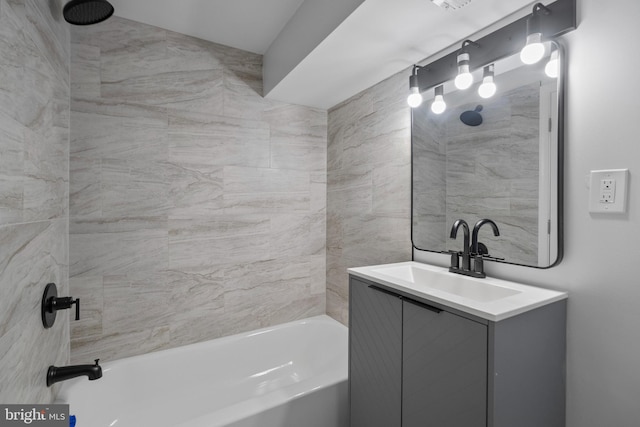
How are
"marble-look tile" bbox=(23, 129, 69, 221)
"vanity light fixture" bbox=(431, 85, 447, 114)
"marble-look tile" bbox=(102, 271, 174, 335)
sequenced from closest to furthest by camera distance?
"marble-look tile" bbox=(23, 129, 69, 221) < "vanity light fixture" bbox=(431, 85, 447, 114) < "marble-look tile" bbox=(102, 271, 174, 335)

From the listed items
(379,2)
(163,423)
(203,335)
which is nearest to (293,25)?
(379,2)

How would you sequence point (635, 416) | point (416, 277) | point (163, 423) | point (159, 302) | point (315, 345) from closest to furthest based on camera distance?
point (635, 416)
point (416, 277)
point (163, 423)
point (159, 302)
point (315, 345)

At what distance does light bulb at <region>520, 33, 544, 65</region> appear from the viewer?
3.47ft

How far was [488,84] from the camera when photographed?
4.17ft

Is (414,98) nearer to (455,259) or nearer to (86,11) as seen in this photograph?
(455,259)

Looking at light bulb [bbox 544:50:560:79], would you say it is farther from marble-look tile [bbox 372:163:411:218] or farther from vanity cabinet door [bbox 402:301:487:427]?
vanity cabinet door [bbox 402:301:487:427]

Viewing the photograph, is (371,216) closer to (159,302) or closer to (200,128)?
(200,128)

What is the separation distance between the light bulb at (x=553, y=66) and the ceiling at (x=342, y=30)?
0.76 feet

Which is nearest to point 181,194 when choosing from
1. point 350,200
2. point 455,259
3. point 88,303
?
point 88,303

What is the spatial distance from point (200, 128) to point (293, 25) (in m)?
0.88

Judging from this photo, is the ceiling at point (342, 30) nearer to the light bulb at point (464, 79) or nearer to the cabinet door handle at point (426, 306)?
the light bulb at point (464, 79)

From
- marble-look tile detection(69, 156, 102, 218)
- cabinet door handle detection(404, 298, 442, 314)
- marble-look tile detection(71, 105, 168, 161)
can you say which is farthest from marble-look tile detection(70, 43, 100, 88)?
cabinet door handle detection(404, 298, 442, 314)

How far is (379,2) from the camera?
115 cm

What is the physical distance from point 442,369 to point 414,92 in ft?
4.29
